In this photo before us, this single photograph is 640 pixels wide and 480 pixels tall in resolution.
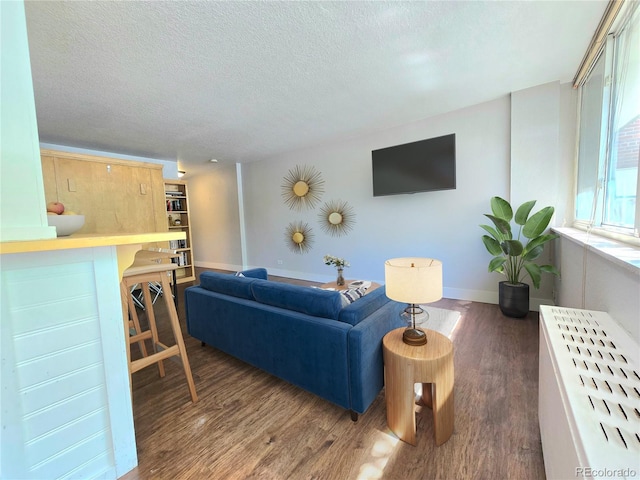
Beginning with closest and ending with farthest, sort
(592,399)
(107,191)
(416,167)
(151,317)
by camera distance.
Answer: (592,399) < (151,317) < (416,167) < (107,191)

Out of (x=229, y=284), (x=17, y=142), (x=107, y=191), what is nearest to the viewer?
(x=17, y=142)

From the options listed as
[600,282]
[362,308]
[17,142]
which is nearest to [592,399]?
[362,308]

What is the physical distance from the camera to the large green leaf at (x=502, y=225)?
110 inches

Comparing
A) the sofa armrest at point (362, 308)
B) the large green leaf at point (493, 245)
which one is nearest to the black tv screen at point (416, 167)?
the large green leaf at point (493, 245)

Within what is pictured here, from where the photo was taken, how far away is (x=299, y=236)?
532 centimetres

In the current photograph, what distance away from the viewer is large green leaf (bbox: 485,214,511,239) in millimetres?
2799

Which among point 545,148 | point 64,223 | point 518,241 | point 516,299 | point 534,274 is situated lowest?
point 516,299

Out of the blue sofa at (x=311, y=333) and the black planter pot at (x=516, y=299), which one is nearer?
the blue sofa at (x=311, y=333)

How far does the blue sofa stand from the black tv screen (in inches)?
87.1

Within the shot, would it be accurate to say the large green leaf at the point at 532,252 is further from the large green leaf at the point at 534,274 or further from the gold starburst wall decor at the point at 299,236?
the gold starburst wall decor at the point at 299,236

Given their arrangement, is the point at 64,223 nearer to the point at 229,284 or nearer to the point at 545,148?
the point at 229,284

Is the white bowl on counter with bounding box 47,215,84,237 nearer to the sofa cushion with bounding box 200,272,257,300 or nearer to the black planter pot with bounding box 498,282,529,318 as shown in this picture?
the sofa cushion with bounding box 200,272,257,300

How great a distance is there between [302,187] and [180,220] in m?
2.93

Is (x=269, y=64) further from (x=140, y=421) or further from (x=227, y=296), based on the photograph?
(x=140, y=421)
